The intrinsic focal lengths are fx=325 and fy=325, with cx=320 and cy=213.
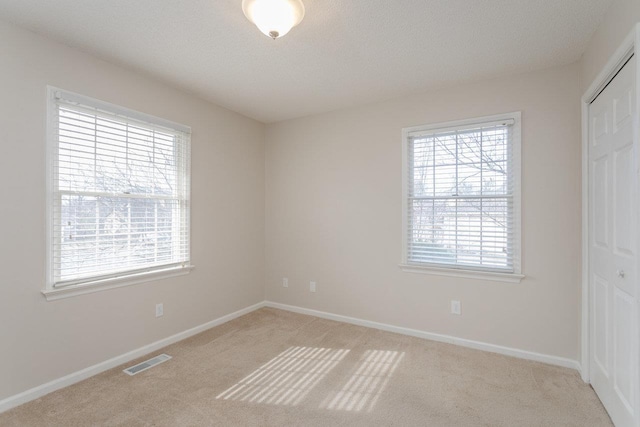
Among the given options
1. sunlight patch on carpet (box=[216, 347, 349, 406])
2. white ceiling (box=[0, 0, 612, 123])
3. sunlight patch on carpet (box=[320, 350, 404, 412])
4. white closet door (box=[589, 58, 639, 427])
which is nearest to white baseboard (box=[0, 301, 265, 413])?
sunlight patch on carpet (box=[216, 347, 349, 406])

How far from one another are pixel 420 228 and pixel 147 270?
2670 mm

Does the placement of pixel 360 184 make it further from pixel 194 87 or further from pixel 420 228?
pixel 194 87

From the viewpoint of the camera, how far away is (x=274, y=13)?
5.85 feet

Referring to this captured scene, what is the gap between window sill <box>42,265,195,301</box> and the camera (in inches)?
92.5

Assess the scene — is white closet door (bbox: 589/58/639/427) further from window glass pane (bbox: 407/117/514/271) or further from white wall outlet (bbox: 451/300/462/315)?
white wall outlet (bbox: 451/300/462/315)

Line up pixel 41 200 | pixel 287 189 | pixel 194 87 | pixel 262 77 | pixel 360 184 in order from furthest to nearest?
pixel 287 189, pixel 360 184, pixel 194 87, pixel 262 77, pixel 41 200

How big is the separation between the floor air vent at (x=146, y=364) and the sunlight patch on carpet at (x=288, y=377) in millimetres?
814

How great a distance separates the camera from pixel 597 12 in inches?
79.0

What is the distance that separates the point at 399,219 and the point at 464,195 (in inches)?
26.8

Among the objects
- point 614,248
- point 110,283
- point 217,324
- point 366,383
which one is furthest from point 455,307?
point 110,283

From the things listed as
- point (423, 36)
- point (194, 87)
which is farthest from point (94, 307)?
point (423, 36)

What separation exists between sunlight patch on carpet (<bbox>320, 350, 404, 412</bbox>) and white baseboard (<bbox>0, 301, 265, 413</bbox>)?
1738 millimetres

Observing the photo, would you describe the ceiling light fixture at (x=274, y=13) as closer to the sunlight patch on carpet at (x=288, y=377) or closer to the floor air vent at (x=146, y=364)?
the sunlight patch on carpet at (x=288, y=377)

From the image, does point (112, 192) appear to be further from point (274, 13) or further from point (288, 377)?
point (288, 377)
